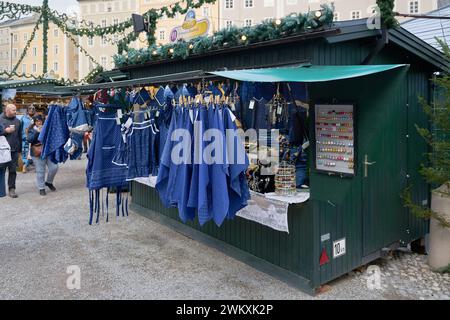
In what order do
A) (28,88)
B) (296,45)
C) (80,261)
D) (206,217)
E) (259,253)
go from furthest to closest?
1. (28,88)
2. (80,261)
3. (259,253)
4. (296,45)
5. (206,217)

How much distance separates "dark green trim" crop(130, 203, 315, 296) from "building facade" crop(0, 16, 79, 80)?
45453mm

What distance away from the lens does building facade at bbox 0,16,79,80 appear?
4694 centimetres

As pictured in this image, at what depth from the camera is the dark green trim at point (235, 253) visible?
370 cm

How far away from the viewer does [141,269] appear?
424 centimetres

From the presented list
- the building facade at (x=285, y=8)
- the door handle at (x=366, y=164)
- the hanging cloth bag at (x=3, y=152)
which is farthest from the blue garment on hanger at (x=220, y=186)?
the building facade at (x=285, y=8)

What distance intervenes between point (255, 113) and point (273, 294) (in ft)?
6.13

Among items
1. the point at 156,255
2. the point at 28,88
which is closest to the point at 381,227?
the point at 156,255

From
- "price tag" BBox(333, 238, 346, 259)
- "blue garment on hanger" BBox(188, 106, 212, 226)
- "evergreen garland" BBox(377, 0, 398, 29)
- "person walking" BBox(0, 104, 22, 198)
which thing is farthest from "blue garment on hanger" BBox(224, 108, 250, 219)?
"person walking" BBox(0, 104, 22, 198)

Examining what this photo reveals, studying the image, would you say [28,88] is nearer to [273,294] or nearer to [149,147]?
[149,147]

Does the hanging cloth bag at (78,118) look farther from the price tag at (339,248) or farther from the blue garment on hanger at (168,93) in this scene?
the price tag at (339,248)

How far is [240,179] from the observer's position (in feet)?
10.5

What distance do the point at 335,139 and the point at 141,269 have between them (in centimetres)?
248

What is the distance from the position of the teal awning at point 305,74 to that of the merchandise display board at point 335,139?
0.54 m

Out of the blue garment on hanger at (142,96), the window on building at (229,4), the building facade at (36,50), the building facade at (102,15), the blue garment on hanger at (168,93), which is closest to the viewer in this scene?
the blue garment on hanger at (168,93)
